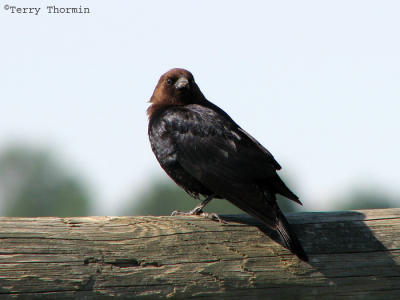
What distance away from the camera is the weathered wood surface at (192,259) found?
3.12 metres

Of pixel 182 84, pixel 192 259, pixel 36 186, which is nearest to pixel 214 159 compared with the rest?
pixel 182 84

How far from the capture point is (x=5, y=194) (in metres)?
66.2

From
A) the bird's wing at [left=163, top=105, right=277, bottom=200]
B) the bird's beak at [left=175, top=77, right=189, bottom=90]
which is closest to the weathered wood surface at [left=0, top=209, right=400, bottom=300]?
the bird's wing at [left=163, top=105, right=277, bottom=200]

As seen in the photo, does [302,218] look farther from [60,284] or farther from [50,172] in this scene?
[50,172]

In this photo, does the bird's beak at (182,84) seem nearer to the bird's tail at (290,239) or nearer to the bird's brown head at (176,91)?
the bird's brown head at (176,91)

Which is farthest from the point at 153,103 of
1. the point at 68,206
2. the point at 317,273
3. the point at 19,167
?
the point at 19,167

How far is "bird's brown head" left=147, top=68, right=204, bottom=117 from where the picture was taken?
6.11 m

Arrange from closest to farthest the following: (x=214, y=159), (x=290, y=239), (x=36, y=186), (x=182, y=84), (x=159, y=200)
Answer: (x=290, y=239)
(x=214, y=159)
(x=182, y=84)
(x=159, y=200)
(x=36, y=186)

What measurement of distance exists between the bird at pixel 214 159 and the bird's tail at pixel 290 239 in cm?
4

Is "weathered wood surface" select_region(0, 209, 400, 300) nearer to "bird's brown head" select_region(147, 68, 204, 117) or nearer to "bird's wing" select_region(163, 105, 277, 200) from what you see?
"bird's wing" select_region(163, 105, 277, 200)

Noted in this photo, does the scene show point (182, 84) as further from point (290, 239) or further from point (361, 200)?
point (361, 200)

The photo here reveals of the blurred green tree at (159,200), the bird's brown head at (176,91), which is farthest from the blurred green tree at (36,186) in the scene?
the bird's brown head at (176,91)

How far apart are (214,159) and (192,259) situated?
1.57m

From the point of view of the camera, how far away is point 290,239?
3553 mm
